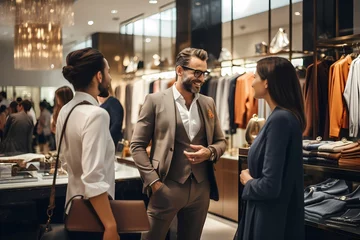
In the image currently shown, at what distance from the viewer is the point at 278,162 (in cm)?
247

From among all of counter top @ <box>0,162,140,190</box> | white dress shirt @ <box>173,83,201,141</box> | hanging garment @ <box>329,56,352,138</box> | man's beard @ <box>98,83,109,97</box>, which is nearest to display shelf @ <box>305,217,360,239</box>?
white dress shirt @ <box>173,83,201,141</box>

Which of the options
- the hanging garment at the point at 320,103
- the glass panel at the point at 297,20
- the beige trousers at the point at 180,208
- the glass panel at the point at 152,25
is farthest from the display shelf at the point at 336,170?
the glass panel at the point at 152,25

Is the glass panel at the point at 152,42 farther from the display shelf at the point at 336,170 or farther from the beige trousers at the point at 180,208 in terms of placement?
the beige trousers at the point at 180,208

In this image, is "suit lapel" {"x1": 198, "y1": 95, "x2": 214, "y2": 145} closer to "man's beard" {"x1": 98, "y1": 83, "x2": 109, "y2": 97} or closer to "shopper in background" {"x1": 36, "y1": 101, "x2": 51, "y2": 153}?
"man's beard" {"x1": 98, "y1": 83, "x2": 109, "y2": 97}

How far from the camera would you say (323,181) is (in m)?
4.09

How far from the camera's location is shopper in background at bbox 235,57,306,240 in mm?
2486

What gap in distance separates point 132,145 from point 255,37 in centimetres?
654

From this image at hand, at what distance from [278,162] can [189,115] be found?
3.13 feet

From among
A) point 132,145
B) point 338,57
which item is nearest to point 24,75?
point 132,145

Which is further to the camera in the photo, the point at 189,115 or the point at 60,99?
the point at 60,99

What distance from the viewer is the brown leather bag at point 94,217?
7.20 feet

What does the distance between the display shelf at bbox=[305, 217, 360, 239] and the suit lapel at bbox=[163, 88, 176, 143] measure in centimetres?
107

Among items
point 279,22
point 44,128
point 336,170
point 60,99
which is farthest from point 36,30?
point 279,22

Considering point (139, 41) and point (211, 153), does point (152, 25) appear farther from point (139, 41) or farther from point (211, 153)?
point (211, 153)
